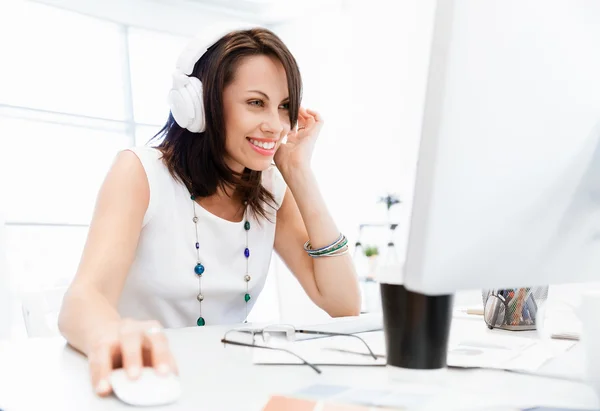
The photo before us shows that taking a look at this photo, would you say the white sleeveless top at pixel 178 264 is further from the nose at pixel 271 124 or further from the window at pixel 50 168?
the window at pixel 50 168

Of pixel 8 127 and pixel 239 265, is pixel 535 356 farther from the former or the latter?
pixel 8 127

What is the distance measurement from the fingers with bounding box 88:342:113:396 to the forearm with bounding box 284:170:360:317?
94 centimetres

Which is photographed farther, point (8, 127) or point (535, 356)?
point (8, 127)

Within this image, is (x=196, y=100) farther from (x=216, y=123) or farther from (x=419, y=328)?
(x=419, y=328)

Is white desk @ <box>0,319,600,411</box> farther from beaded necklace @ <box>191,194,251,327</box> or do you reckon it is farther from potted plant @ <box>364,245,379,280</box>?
potted plant @ <box>364,245,379,280</box>

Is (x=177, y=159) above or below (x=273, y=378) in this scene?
above

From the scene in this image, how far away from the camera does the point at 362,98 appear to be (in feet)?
15.9

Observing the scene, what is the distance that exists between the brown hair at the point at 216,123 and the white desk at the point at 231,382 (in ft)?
2.32

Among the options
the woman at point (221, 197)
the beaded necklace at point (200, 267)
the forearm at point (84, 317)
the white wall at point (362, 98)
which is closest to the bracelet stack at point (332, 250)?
the woman at point (221, 197)

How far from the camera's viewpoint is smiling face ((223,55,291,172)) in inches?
57.1

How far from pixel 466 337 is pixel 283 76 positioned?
86 cm

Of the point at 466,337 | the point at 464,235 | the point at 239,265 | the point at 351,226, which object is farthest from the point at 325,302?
the point at 351,226

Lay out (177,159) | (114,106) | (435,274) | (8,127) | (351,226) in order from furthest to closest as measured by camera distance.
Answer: (351,226)
(114,106)
(8,127)
(177,159)
(435,274)

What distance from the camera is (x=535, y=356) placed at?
29.0 inches
